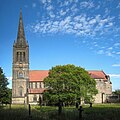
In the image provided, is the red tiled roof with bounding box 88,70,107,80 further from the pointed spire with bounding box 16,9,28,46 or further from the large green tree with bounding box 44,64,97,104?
the pointed spire with bounding box 16,9,28,46

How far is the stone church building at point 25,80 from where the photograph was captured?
3086 inches

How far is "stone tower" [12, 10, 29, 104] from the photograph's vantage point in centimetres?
7856

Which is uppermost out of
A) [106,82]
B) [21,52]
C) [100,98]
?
[21,52]

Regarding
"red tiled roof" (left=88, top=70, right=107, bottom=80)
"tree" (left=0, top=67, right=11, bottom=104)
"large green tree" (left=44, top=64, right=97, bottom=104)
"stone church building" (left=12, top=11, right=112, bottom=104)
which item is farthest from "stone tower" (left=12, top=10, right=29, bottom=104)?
"red tiled roof" (left=88, top=70, right=107, bottom=80)

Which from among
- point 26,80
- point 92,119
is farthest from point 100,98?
point 92,119

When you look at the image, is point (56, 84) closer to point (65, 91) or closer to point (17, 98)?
point (65, 91)

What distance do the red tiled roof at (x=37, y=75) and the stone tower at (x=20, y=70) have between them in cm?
437

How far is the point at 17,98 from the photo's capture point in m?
78.6

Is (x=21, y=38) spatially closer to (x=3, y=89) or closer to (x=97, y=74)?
(x=97, y=74)

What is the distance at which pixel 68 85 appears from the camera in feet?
187

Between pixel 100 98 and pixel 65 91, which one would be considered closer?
pixel 65 91

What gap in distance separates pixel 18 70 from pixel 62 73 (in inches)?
1023

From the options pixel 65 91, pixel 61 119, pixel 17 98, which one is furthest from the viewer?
pixel 17 98

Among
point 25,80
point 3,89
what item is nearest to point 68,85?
point 3,89
